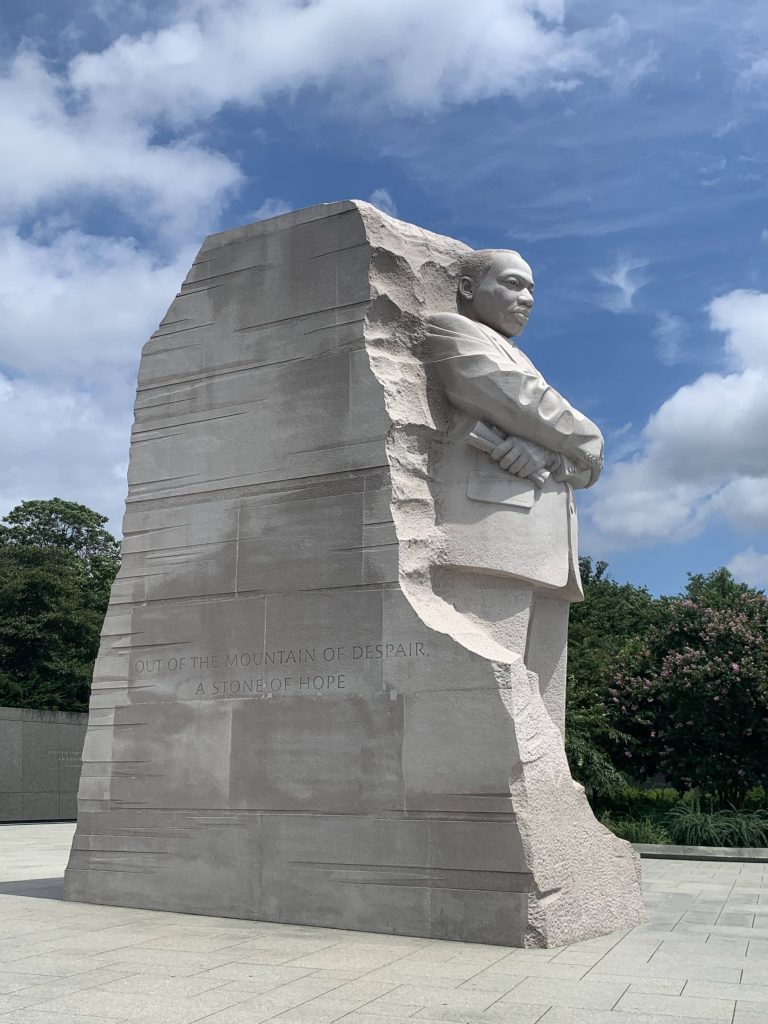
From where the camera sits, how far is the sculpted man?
8656 mm

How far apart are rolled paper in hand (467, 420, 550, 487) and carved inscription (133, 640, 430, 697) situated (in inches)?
68.5

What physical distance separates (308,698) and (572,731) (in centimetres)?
1129

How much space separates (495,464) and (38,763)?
62.8 feet

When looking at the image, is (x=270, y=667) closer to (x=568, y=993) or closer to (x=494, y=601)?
(x=494, y=601)

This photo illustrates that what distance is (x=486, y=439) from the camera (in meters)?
8.75

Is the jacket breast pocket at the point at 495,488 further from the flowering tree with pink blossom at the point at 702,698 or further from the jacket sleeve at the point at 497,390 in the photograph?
the flowering tree with pink blossom at the point at 702,698

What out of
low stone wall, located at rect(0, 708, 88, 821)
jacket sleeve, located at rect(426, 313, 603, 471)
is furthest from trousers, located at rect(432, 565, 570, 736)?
low stone wall, located at rect(0, 708, 88, 821)

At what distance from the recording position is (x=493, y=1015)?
5215 millimetres

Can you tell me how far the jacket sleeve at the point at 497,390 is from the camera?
343 inches

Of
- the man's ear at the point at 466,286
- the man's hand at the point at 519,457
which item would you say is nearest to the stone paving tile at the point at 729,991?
the man's hand at the point at 519,457

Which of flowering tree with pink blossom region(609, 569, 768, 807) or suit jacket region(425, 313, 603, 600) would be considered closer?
suit jacket region(425, 313, 603, 600)

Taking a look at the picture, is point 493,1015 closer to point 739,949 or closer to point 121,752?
point 739,949

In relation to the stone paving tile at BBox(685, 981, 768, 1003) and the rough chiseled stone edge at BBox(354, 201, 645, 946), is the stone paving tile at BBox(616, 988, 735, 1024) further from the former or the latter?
the rough chiseled stone edge at BBox(354, 201, 645, 946)

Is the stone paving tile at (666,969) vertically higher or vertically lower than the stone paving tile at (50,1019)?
higher
